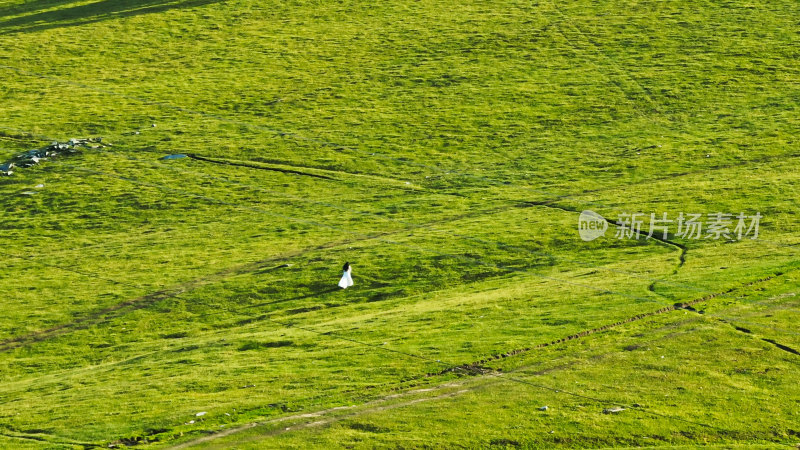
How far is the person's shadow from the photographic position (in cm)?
9756

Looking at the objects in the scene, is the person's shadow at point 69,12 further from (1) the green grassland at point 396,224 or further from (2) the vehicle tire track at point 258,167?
(2) the vehicle tire track at point 258,167

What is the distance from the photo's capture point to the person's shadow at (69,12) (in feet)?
320

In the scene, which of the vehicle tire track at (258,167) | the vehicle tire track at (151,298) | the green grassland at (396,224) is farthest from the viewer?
the vehicle tire track at (258,167)

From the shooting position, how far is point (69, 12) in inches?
3976

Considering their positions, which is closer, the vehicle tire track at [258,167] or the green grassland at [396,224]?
the green grassland at [396,224]

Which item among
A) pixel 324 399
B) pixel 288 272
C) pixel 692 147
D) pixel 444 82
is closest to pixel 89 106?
pixel 444 82

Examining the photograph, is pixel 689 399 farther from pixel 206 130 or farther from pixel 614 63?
pixel 614 63
